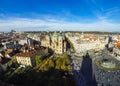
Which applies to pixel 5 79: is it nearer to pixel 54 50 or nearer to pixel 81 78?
pixel 81 78

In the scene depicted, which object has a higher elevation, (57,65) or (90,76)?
(57,65)

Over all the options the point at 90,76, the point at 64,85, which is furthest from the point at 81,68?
the point at 64,85

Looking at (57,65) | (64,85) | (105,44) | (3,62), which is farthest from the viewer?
(105,44)

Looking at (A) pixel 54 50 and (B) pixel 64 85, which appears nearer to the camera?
(B) pixel 64 85

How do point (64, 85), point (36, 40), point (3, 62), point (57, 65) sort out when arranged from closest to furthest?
point (64, 85)
point (57, 65)
point (3, 62)
point (36, 40)

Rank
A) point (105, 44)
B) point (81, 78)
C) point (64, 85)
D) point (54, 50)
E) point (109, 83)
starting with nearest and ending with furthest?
point (64, 85), point (109, 83), point (81, 78), point (54, 50), point (105, 44)

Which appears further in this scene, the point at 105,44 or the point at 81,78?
the point at 105,44

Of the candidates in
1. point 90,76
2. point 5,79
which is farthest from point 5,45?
point 90,76

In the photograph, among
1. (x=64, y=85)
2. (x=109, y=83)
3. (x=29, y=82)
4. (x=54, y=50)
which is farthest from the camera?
(x=54, y=50)

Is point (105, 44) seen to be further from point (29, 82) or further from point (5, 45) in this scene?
point (29, 82)
